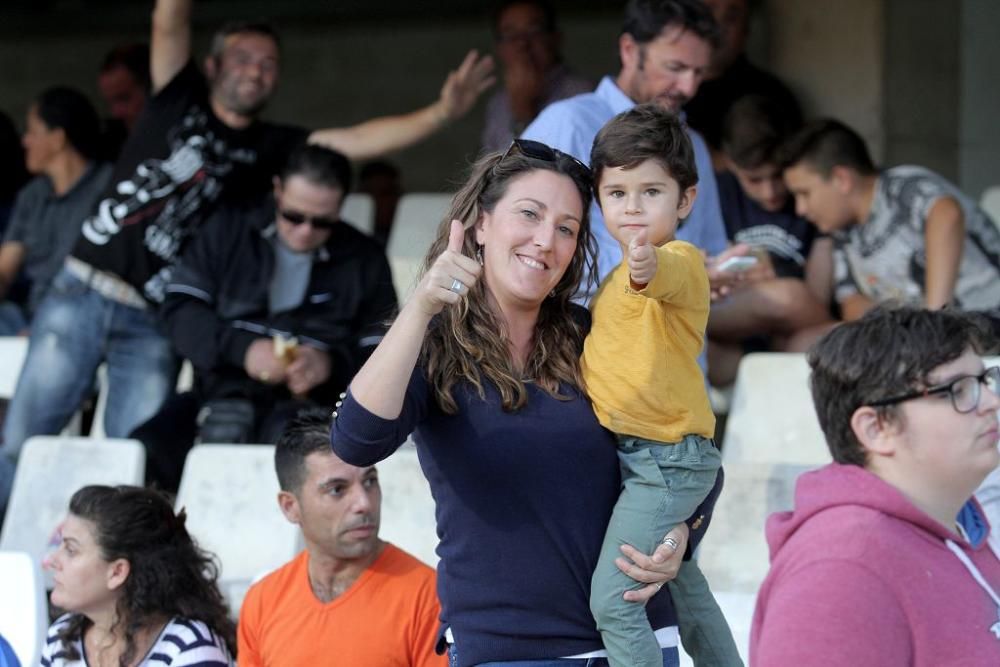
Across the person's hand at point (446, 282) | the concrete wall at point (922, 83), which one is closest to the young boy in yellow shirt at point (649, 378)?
the person's hand at point (446, 282)

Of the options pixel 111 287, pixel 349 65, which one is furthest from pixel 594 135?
pixel 349 65

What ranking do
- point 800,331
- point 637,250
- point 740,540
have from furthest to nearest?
1. point 800,331
2. point 740,540
3. point 637,250

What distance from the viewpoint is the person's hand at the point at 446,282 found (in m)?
1.88

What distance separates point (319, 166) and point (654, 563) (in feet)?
8.19

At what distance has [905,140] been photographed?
227 inches

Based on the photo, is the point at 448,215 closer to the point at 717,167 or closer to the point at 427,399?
the point at 427,399

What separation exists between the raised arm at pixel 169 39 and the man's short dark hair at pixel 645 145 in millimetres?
2526

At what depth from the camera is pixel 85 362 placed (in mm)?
4613

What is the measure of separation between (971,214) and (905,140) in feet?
4.59

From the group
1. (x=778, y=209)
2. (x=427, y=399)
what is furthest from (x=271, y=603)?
(x=778, y=209)

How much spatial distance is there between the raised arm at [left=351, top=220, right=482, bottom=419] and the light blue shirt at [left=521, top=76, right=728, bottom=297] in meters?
0.89

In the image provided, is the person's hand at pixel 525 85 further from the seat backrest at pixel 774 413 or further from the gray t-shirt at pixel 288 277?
the seat backrest at pixel 774 413

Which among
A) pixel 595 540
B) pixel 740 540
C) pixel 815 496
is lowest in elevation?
pixel 740 540

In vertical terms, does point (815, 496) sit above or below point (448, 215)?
below
